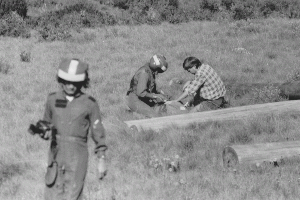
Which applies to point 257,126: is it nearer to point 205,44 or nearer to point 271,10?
point 205,44

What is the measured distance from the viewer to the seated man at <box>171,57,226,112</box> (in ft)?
31.7

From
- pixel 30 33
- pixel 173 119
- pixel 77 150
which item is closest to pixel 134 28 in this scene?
pixel 30 33

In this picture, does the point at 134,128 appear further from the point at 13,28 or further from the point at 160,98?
the point at 13,28

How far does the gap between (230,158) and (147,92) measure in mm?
3219

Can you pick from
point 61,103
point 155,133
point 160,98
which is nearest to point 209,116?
point 155,133

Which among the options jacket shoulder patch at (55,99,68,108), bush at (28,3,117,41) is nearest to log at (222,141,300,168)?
jacket shoulder patch at (55,99,68,108)

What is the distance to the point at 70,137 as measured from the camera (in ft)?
14.7

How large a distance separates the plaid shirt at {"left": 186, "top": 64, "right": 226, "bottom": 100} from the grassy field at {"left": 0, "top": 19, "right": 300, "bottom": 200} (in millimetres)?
595

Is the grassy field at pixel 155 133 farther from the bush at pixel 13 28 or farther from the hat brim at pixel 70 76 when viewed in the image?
the hat brim at pixel 70 76

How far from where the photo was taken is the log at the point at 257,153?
673 centimetres

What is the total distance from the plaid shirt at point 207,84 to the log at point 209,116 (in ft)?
3.09

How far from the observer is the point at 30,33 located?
18188 mm

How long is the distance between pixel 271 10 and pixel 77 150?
25000 mm

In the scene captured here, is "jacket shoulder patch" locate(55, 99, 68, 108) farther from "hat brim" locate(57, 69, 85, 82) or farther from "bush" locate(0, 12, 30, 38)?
"bush" locate(0, 12, 30, 38)
